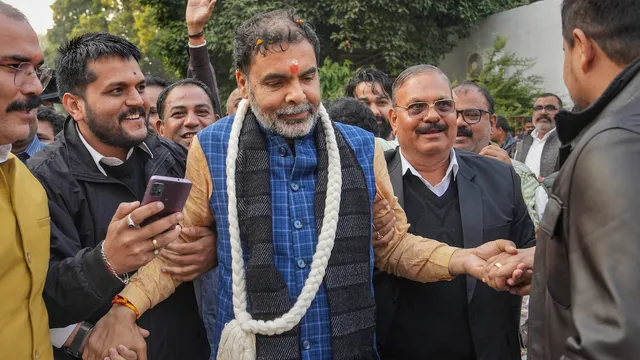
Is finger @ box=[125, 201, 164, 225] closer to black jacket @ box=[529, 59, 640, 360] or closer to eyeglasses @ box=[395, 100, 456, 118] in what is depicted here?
black jacket @ box=[529, 59, 640, 360]

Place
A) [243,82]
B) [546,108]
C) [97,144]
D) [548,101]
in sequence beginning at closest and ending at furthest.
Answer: [243,82] → [97,144] → [546,108] → [548,101]

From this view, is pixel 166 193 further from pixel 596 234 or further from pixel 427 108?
pixel 427 108

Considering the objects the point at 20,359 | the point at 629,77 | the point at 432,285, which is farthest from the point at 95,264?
the point at 629,77

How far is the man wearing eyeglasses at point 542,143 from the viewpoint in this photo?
718 centimetres

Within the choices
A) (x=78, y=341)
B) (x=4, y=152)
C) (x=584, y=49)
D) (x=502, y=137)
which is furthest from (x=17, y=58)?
(x=502, y=137)

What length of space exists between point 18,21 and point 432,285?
2.26 meters

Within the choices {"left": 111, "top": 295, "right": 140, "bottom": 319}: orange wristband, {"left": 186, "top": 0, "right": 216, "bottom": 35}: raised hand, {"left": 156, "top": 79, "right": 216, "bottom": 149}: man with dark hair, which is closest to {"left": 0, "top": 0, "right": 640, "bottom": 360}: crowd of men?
{"left": 111, "top": 295, "right": 140, "bottom": 319}: orange wristband

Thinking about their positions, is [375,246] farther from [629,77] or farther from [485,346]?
[629,77]

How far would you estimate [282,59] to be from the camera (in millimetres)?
2309

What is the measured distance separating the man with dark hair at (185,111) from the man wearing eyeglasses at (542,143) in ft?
15.9

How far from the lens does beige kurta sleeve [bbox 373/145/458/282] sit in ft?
8.32

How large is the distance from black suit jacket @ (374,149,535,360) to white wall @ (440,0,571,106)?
13634 mm

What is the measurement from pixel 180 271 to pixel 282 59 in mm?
1015

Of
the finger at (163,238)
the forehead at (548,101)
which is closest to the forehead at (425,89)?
the finger at (163,238)
